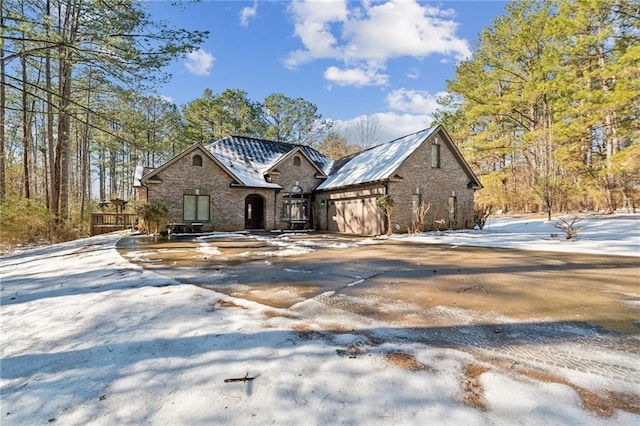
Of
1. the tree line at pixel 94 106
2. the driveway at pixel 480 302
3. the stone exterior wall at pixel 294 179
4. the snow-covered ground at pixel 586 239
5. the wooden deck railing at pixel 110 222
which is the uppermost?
the tree line at pixel 94 106

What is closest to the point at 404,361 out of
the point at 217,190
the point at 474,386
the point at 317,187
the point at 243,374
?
the point at 474,386

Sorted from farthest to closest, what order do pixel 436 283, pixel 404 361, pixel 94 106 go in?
pixel 94 106 → pixel 436 283 → pixel 404 361

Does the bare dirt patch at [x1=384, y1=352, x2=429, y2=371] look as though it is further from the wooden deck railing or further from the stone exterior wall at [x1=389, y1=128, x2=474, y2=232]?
the wooden deck railing

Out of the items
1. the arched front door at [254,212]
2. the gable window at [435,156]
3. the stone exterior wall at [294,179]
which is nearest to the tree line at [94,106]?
the arched front door at [254,212]

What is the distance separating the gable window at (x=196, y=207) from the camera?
53.2 feet

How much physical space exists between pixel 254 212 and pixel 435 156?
1349 centimetres

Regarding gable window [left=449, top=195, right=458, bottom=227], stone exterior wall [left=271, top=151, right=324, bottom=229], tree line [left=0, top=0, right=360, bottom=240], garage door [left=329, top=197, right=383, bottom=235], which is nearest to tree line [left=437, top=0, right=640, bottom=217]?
gable window [left=449, top=195, right=458, bottom=227]

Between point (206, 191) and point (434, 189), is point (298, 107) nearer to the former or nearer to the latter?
point (206, 191)

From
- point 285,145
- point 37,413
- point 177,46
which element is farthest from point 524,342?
point 285,145

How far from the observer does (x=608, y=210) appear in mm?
17734

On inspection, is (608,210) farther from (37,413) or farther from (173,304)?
(37,413)

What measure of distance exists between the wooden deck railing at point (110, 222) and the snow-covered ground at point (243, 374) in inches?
637

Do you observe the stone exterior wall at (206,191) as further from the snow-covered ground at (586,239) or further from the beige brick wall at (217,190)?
the snow-covered ground at (586,239)

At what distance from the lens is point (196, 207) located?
648 inches
